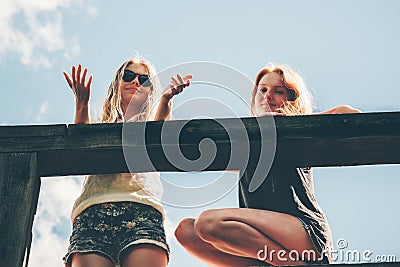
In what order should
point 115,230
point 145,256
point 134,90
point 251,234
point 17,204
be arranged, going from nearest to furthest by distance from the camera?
point 17,204, point 251,234, point 145,256, point 115,230, point 134,90

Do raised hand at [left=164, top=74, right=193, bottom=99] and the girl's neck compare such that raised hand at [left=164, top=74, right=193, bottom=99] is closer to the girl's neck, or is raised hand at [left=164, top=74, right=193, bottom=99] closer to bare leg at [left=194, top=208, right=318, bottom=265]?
bare leg at [left=194, top=208, right=318, bottom=265]

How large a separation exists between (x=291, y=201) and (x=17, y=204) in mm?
1136

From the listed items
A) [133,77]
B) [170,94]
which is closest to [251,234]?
[170,94]

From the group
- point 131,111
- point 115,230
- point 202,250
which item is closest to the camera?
point 202,250

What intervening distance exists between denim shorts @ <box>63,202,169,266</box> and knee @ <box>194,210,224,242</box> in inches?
19.1

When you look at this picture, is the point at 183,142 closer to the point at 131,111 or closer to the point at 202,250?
the point at 202,250

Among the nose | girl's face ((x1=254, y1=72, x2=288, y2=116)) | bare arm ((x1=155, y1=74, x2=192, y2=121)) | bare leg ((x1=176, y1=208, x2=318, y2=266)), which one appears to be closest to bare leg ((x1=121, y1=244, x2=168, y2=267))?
bare leg ((x1=176, y1=208, x2=318, y2=266))

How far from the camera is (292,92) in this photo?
149 inches

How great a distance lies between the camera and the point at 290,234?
8.54 feet

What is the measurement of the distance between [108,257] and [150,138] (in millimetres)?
935

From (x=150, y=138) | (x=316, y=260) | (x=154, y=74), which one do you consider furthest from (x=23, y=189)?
(x=154, y=74)

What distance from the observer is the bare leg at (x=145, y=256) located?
2.97 m

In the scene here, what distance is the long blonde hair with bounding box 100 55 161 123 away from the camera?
3.57 meters

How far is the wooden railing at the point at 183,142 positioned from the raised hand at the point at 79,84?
0.62m
